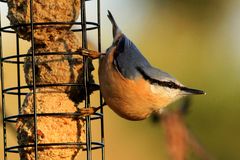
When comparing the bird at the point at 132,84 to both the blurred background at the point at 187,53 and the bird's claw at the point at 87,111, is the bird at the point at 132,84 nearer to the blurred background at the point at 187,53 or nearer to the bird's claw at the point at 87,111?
the bird's claw at the point at 87,111

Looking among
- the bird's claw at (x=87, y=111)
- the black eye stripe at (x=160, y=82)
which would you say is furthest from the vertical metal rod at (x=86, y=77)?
the black eye stripe at (x=160, y=82)

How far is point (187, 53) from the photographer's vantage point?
4.54 m

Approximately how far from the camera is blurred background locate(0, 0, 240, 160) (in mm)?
4293

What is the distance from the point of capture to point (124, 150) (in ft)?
15.0

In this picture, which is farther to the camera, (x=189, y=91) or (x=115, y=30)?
(x=115, y=30)

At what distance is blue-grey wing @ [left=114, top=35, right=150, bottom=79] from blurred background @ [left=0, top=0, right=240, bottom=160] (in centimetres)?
88

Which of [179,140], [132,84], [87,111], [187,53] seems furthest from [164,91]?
[179,140]

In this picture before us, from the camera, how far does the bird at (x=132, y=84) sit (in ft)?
10.9

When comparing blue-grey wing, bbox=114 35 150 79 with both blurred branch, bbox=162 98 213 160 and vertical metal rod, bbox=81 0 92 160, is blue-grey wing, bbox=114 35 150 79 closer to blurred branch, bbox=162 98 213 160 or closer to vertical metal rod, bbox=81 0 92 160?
vertical metal rod, bbox=81 0 92 160

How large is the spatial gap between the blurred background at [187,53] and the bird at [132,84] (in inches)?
34.5

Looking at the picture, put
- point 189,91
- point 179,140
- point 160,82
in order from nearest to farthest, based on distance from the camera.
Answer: point 179,140, point 189,91, point 160,82

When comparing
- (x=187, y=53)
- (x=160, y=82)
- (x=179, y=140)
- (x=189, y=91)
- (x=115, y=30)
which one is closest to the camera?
(x=179, y=140)

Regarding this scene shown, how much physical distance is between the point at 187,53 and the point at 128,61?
128 centimetres

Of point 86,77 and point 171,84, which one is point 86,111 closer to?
point 86,77
